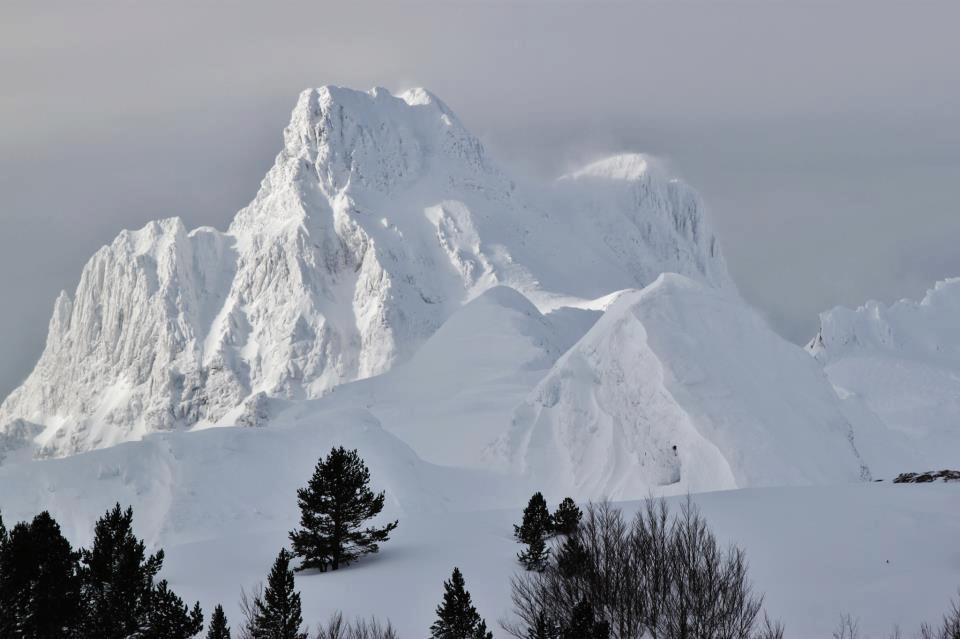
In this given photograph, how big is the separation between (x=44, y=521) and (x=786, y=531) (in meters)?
24.8

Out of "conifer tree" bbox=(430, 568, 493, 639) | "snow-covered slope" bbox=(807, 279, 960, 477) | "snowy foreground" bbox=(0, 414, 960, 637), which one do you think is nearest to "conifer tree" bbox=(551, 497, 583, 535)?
"snowy foreground" bbox=(0, 414, 960, 637)

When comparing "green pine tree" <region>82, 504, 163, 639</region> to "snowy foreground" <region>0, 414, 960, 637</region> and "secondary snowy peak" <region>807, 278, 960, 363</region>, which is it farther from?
"secondary snowy peak" <region>807, 278, 960, 363</region>

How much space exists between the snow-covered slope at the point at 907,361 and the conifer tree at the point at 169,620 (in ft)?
261

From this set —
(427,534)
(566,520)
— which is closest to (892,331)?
(427,534)

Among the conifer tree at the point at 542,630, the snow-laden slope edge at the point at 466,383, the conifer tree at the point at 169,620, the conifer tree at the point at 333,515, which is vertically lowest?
the conifer tree at the point at 542,630

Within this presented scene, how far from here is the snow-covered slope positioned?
116875mm

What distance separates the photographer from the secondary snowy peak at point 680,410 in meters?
59.5

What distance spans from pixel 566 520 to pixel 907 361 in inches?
4630

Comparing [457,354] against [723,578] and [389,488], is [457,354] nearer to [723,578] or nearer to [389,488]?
[389,488]

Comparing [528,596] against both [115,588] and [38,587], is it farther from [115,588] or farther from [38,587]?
[38,587]

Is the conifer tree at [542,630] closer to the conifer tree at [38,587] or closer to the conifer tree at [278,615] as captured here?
the conifer tree at [278,615]

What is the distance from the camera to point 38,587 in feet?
100

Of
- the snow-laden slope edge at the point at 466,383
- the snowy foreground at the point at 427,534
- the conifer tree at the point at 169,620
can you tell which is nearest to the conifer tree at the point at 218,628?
the conifer tree at the point at 169,620

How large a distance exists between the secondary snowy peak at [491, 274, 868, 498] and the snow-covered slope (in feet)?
118
